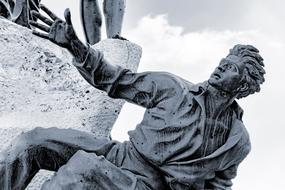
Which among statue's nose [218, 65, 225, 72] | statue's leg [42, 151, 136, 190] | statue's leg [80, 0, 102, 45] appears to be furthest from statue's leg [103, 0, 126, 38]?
statue's leg [42, 151, 136, 190]

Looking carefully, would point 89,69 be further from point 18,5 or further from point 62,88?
point 18,5

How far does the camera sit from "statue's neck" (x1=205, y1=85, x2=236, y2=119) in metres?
3.79

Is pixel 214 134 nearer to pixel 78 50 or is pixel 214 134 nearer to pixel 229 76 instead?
pixel 229 76

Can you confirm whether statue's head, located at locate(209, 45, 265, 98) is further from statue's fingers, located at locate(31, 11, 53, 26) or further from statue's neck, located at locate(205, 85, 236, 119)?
statue's fingers, located at locate(31, 11, 53, 26)

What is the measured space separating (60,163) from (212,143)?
0.79 m

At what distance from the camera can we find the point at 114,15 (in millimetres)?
6254

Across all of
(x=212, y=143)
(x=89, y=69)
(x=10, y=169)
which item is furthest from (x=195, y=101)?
(x=10, y=169)

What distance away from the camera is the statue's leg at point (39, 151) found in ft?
12.2

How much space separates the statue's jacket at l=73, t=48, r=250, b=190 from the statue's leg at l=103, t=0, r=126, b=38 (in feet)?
6.87

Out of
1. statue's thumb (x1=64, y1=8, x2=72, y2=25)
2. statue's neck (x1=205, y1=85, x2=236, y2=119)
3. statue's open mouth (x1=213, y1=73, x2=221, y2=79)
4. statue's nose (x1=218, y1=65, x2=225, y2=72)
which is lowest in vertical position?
statue's neck (x1=205, y1=85, x2=236, y2=119)

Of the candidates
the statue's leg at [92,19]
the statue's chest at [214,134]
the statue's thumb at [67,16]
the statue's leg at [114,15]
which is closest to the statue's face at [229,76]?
the statue's chest at [214,134]

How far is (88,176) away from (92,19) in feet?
10.6

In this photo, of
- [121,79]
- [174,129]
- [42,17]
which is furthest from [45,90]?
[42,17]

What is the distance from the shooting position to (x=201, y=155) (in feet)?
12.2
